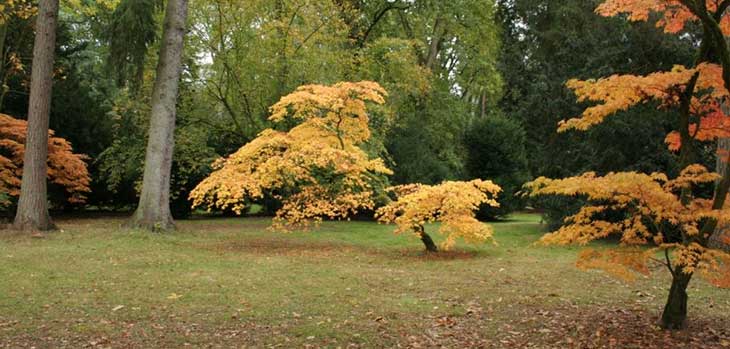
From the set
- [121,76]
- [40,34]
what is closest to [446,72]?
[121,76]

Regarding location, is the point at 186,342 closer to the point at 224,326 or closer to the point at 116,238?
the point at 224,326

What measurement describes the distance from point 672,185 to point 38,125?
12511 mm

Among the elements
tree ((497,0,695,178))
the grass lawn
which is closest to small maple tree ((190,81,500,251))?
the grass lawn

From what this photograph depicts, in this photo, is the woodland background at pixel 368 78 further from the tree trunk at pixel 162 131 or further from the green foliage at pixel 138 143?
the tree trunk at pixel 162 131

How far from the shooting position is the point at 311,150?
39.6ft

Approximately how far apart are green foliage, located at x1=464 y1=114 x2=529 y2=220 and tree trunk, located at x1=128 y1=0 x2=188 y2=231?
501 inches

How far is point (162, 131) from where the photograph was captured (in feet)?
45.8

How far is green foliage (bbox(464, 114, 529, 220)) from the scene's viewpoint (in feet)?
75.4

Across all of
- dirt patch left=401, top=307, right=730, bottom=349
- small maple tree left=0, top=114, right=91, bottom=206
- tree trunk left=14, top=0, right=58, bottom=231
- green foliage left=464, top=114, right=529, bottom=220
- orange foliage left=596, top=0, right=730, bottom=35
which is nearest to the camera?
dirt patch left=401, top=307, right=730, bottom=349

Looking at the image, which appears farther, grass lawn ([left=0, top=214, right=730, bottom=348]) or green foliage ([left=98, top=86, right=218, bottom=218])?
green foliage ([left=98, top=86, right=218, bottom=218])

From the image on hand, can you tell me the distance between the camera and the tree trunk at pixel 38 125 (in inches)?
511

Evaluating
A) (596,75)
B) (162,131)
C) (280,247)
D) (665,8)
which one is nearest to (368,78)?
(596,75)

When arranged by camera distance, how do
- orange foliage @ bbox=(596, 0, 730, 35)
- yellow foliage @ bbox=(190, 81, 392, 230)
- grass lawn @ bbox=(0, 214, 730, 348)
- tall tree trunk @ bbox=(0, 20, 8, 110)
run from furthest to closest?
1. tall tree trunk @ bbox=(0, 20, 8, 110)
2. yellow foliage @ bbox=(190, 81, 392, 230)
3. orange foliage @ bbox=(596, 0, 730, 35)
4. grass lawn @ bbox=(0, 214, 730, 348)

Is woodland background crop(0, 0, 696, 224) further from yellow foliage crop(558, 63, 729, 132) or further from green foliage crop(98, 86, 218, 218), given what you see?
yellow foliage crop(558, 63, 729, 132)
